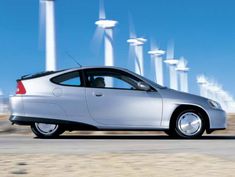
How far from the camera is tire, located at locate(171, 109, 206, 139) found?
12.0 m

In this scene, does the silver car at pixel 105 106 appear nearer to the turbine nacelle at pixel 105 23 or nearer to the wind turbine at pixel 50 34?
the wind turbine at pixel 50 34

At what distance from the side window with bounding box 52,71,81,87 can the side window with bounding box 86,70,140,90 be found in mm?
207

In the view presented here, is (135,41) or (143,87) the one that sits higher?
(135,41)

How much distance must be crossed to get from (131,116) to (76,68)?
1.43 meters

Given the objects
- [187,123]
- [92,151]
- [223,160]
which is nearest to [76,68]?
[187,123]

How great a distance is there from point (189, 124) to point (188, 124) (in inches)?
0.8

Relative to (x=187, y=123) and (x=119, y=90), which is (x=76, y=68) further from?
(x=187, y=123)

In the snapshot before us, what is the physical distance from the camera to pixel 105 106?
39.3 feet

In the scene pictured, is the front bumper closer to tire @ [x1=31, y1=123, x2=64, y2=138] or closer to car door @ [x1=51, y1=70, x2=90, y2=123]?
car door @ [x1=51, y1=70, x2=90, y2=123]

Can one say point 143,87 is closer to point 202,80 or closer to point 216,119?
point 216,119

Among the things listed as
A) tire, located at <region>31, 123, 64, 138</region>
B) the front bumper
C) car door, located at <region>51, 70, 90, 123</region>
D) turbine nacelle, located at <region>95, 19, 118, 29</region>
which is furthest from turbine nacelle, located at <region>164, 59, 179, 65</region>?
car door, located at <region>51, 70, 90, 123</region>

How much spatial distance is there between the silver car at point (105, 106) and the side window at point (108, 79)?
0.02 m

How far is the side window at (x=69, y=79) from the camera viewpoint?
12.0 metres

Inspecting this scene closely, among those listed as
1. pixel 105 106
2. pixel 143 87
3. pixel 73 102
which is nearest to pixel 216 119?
pixel 143 87
